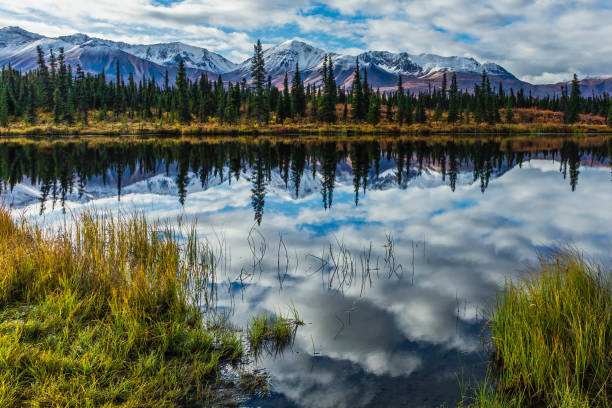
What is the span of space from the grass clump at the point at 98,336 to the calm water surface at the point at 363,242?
817 mm

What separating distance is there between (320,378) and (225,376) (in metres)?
1.15

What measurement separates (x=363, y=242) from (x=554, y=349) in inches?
276

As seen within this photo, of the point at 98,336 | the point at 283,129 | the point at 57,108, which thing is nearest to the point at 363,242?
the point at 98,336

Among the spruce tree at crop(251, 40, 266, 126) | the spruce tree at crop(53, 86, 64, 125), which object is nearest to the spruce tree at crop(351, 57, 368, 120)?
the spruce tree at crop(251, 40, 266, 126)

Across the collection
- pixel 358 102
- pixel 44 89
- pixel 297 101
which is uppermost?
pixel 44 89

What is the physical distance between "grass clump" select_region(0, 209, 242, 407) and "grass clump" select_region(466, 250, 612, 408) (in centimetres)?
327

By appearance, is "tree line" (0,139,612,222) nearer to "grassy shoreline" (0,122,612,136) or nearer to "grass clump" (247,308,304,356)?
"grass clump" (247,308,304,356)

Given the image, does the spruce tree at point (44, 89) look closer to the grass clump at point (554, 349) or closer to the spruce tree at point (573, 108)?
the grass clump at point (554, 349)

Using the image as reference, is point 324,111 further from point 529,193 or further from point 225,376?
point 225,376

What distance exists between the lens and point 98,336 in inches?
203

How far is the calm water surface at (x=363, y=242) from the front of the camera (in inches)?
208

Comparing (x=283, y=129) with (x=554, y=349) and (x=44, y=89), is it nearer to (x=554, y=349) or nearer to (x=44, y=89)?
(x=44, y=89)

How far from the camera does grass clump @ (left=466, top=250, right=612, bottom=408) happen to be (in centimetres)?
421

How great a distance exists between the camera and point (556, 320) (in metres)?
4.83
